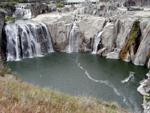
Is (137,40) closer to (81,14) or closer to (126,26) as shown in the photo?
(126,26)

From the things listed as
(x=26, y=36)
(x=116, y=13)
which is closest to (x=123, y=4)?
(x=116, y=13)

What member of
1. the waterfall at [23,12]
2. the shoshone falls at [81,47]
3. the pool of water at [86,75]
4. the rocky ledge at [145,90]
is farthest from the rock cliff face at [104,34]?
the rocky ledge at [145,90]

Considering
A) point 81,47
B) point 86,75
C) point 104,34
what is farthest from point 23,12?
point 86,75

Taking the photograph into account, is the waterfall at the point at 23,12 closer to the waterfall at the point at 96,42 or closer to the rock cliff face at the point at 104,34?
the rock cliff face at the point at 104,34

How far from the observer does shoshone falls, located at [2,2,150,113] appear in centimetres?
3175

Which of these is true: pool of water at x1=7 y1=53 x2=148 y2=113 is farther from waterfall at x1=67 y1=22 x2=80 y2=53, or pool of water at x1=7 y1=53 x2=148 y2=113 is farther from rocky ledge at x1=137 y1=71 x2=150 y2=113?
waterfall at x1=67 y1=22 x2=80 y2=53

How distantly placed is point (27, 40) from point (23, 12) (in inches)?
402

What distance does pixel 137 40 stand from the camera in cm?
4091

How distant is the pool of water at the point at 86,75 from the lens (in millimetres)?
27383

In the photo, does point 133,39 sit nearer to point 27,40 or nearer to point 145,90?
point 27,40

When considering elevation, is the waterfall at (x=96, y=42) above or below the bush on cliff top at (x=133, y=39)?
below

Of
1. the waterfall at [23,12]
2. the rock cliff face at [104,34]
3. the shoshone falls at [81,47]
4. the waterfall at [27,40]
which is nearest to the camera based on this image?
the shoshone falls at [81,47]

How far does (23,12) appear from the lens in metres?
54.1

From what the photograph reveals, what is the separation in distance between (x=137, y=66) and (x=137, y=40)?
4531 millimetres
